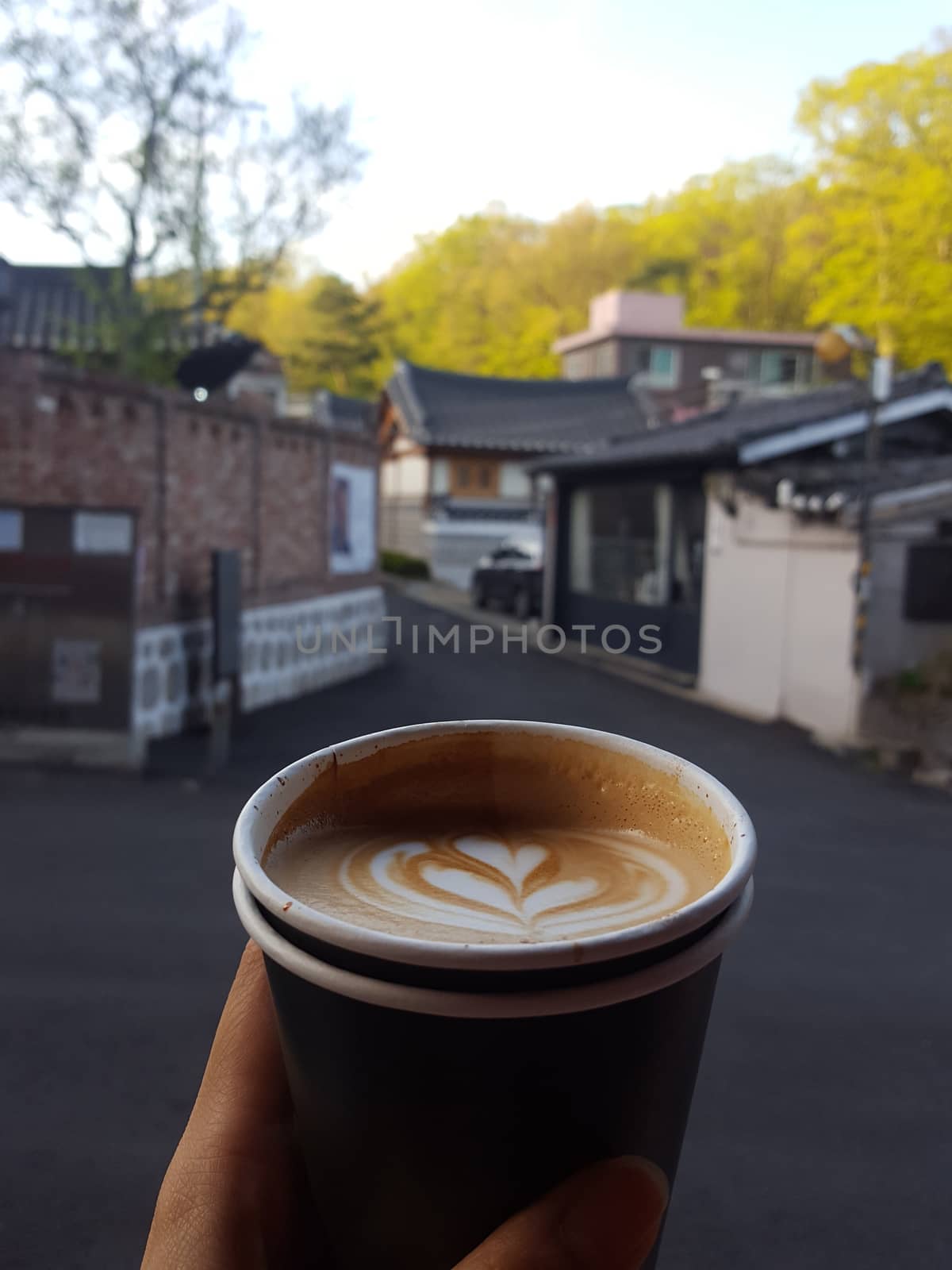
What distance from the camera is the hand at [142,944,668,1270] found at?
1239 mm

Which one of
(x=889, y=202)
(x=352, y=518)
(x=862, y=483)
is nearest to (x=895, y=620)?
(x=862, y=483)

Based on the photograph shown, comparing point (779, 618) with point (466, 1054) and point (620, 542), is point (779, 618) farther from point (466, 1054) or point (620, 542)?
point (466, 1054)

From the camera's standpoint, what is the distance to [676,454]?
45.5 feet

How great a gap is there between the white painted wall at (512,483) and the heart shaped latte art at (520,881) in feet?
97.4

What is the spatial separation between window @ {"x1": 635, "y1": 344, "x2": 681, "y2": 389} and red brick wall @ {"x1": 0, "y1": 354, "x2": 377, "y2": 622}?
29078mm


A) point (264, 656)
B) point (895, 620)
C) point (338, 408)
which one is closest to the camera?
point (895, 620)

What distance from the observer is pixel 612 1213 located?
1.26 m

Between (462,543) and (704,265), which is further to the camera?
(704,265)

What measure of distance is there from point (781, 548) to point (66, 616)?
8.20m

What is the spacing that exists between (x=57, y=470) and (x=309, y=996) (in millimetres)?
9086

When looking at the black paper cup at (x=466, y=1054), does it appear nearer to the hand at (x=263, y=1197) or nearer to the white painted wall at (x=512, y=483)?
the hand at (x=263, y=1197)

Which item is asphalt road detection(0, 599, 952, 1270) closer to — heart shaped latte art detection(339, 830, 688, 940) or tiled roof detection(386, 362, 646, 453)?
heart shaped latte art detection(339, 830, 688, 940)

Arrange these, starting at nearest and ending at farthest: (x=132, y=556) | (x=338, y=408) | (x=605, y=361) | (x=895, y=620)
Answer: (x=132, y=556)
(x=895, y=620)
(x=338, y=408)
(x=605, y=361)

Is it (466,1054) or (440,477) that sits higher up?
(440,477)
